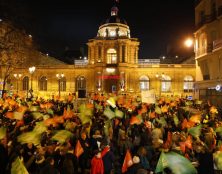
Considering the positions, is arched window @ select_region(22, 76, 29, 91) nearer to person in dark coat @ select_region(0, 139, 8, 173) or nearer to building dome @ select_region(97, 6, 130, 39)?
building dome @ select_region(97, 6, 130, 39)

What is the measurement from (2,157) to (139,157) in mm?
3541

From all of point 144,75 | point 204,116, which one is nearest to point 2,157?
point 204,116

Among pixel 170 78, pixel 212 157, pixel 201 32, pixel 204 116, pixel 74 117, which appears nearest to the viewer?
pixel 212 157

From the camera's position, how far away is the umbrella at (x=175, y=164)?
6.60 m

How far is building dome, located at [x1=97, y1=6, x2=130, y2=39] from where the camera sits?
67062mm

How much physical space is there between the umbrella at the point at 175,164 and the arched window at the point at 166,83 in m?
56.1

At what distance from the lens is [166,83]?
205 ft

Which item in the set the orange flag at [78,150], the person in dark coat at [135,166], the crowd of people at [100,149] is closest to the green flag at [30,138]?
the crowd of people at [100,149]

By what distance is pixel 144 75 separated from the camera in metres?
62.3

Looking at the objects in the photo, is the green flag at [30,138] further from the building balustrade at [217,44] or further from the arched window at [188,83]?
the arched window at [188,83]

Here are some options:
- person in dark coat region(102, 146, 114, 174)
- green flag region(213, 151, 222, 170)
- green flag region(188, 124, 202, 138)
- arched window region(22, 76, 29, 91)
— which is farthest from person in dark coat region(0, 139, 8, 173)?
arched window region(22, 76, 29, 91)

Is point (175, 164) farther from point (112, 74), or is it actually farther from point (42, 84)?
point (42, 84)

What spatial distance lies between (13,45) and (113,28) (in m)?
40.9

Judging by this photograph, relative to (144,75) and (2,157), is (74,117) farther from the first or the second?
(144,75)
